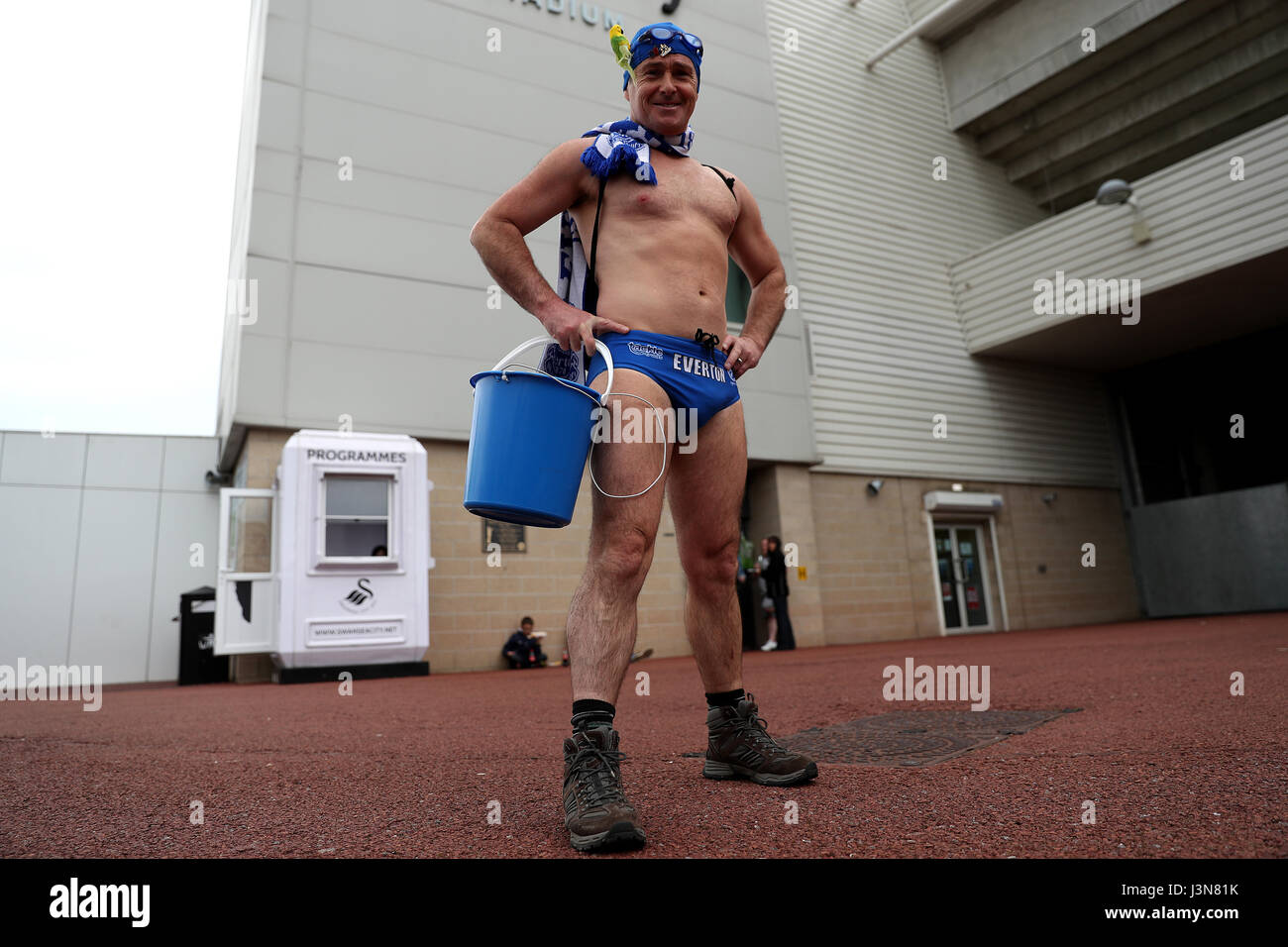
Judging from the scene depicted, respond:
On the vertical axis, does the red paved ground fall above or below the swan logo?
below

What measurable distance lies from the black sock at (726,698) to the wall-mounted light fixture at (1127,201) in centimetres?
1143

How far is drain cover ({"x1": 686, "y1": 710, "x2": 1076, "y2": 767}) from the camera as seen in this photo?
219 centimetres

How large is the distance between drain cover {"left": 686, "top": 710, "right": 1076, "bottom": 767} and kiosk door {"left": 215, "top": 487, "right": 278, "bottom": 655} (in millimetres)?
6117

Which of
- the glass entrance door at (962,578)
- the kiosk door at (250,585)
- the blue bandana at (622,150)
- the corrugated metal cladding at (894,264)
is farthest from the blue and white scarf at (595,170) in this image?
the glass entrance door at (962,578)

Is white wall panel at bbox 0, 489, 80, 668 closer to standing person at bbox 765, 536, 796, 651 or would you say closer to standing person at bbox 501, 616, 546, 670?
standing person at bbox 501, 616, 546, 670

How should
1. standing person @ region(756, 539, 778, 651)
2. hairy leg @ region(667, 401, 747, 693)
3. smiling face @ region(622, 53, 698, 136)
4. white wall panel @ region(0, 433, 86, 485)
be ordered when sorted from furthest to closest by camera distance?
standing person @ region(756, 539, 778, 651) < white wall panel @ region(0, 433, 86, 485) < smiling face @ region(622, 53, 698, 136) < hairy leg @ region(667, 401, 747, 693)

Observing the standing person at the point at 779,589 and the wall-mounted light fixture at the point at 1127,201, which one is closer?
the standing person at the point at 779,589

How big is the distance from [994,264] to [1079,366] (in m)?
3.00

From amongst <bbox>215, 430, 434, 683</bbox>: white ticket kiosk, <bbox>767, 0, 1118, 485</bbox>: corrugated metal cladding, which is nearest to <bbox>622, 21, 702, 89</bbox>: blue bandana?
<bbox>215, 430, 434, 683</bbox>: white ticket kiosk

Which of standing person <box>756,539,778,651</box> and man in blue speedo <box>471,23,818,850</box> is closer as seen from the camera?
man in blue speedo <box>471,23,818,850</box>

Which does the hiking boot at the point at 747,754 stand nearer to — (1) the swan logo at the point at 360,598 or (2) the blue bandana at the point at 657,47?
(2) the blue bandana at the point at 657,47

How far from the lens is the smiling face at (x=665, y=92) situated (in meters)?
2.09
